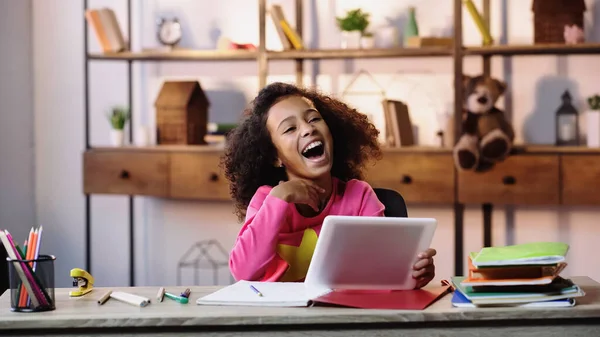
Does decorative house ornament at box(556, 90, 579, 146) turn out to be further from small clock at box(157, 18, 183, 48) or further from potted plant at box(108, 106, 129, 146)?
potted plant at box(108, 106, 129, 146)

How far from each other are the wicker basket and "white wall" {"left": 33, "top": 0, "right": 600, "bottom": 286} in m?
0.26

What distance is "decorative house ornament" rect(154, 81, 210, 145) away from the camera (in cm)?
404

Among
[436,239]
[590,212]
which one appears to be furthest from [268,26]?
[590,212]

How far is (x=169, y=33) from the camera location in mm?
4168

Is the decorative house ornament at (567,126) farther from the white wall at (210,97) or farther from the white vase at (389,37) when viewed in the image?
the white vase at (389,37)

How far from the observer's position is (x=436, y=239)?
4.16 metres

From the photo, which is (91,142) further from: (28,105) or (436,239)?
(436,239)

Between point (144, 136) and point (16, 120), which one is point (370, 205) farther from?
point (16, 120)

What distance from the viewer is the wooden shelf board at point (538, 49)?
3.66 metres

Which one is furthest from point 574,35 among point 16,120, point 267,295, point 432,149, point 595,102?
point 16,120

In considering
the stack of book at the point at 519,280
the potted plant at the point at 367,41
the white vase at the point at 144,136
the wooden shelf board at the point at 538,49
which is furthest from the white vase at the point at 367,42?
the stack of book at the point at 519,280

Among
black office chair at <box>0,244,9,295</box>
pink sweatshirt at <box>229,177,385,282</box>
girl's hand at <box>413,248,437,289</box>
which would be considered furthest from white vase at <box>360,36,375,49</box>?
girl's hand at <box>413,248,437,289</box>

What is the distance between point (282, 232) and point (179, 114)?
6.94 feet

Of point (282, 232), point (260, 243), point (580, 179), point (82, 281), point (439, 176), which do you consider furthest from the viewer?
point (439, 176)
